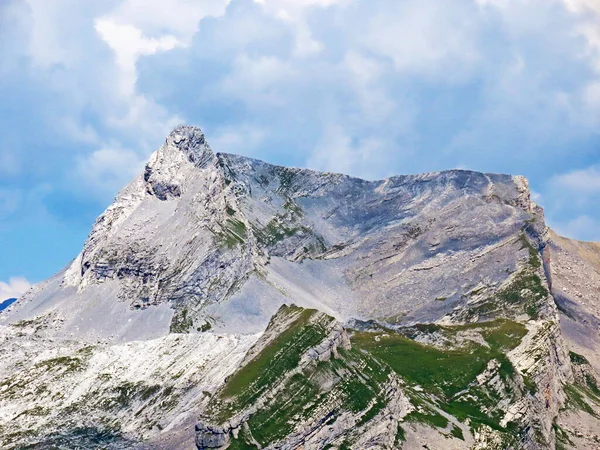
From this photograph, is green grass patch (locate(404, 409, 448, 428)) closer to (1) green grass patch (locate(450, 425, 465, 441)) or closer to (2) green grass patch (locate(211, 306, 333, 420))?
(1) green grass patch (locate(450, 425, 465, 441))

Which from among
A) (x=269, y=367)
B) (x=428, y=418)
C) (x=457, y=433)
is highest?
(x=269, y=367)

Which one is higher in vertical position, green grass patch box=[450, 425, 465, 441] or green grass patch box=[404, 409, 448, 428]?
green grass patch box=[404, 409, 448, 428]

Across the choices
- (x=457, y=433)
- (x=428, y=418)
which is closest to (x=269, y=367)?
(x=428, y=418)

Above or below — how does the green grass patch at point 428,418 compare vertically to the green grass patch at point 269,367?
below

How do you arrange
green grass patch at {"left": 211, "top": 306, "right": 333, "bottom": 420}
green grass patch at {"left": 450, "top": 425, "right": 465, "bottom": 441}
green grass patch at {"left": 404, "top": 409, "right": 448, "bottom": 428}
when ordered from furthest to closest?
green grass patch at {"left": 404, "top": 409, "right": 448, "bottom": 428} < green grass patch at {"left": 450, "top": 425, "right": 465, "bottom": 441} < green grass patch at {"left": 211, "top": 306, "right": 333, "bottom": 420}

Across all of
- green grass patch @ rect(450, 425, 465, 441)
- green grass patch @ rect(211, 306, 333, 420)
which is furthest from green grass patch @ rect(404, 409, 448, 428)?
green grass patch @ rect(211, 306, 333, 420)

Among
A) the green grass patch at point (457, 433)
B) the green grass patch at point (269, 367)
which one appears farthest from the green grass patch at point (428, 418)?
the green grass patch at point (269, 367)

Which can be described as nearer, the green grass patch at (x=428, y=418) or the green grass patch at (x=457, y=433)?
the green grass patch at (x=457, y=433)

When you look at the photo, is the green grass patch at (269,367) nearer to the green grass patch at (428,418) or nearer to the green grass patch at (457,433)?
the green grass patch at (428,418)

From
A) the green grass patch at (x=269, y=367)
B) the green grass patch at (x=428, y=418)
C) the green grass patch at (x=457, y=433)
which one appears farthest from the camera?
the green grass patch at (x=428, y=418)

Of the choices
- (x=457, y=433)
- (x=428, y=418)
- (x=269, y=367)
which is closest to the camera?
(x=269, y=367)

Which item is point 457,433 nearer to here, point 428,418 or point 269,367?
point 428,418

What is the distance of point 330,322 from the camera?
19838 cm

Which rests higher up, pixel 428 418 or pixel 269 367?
pixel 269 367
